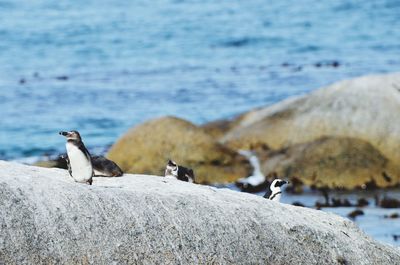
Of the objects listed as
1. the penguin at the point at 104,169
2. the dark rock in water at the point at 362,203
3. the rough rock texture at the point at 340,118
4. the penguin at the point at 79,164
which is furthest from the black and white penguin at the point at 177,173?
the rough rock texture at the point at 340,118

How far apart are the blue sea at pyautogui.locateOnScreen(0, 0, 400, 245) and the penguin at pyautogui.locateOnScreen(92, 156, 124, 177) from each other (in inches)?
228

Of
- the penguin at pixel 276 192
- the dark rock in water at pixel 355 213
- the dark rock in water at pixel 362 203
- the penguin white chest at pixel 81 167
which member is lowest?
the dark rock in water at pixel 362 203

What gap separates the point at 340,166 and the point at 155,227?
1040cm

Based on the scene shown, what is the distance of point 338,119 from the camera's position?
22.8m

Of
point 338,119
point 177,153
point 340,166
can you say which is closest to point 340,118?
point 338,119

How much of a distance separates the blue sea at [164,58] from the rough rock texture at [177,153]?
3.48 metres

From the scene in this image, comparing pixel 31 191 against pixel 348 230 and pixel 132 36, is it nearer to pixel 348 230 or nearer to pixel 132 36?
pixel 348 230

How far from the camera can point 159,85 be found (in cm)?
3641

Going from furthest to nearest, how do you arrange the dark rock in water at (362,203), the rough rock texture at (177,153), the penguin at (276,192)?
the rough rock texture at (177,153), the dark rock in water at (362,203), the penguin at (276,192)

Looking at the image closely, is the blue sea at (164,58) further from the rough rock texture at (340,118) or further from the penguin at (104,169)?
the penguin at (104,169)

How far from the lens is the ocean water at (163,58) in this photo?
1254 inches

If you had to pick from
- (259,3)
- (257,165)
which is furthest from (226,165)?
(259,3)

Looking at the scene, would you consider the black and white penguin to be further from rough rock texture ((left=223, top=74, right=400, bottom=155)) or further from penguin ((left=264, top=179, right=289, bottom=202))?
rough rock texture ((left=223, top=74, right=400, bottom=155))

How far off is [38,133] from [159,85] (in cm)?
758
